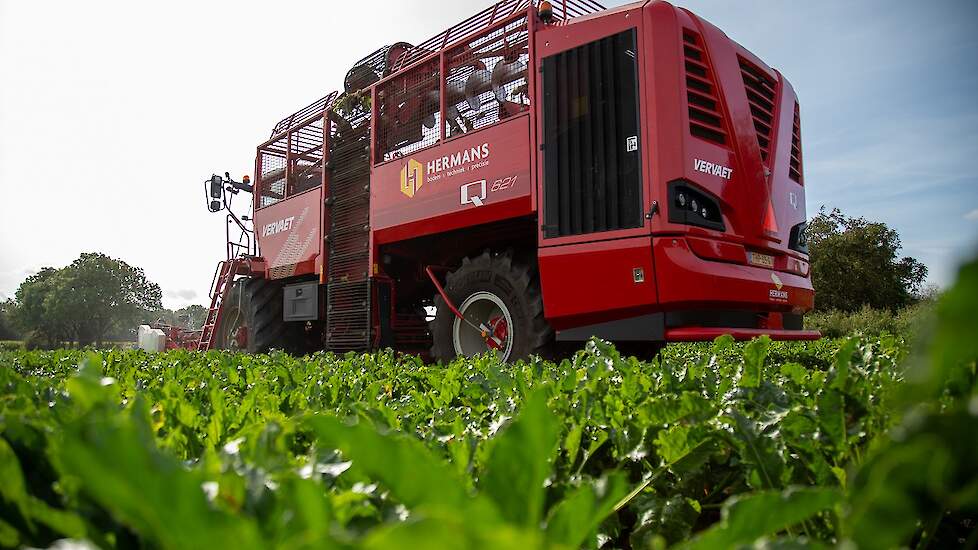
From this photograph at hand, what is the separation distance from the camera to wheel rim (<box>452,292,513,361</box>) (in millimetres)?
5535

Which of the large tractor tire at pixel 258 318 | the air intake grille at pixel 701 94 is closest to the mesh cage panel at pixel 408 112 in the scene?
the air intake grille at pixel 701 94

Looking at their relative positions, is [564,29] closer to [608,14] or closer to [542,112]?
[608,14]

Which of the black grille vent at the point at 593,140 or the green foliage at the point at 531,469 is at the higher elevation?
the black grille vent at the point at 593,140

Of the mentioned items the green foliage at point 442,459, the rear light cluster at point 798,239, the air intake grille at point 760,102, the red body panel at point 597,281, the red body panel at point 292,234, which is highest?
the air intake grille at point 760,102

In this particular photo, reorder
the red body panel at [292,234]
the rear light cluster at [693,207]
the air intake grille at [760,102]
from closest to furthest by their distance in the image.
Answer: the rear light cluster at [693,207]
the air intake grille at [760,102]
the red body panel at [292,234]

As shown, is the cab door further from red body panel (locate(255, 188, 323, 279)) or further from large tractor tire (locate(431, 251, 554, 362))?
red body panel (locate(255, 188, 323, 279))

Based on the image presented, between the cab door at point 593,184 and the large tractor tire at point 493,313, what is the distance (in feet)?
0.92

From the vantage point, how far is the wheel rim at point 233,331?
9734mm

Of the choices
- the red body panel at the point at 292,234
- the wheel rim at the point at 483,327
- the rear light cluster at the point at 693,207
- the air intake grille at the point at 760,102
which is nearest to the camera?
the rear light cluster at the point at 693,207

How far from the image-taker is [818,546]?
437 millimetres

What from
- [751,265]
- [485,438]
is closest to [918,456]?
[485,438]

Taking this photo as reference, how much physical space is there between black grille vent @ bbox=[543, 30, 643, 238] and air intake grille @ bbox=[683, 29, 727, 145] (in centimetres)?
44

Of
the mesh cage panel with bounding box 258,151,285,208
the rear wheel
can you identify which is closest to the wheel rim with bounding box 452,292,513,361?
the mesh cage panel with bounding box 258,151,285,208

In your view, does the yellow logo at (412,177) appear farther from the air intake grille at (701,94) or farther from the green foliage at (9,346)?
the green foliage at (9,346)
